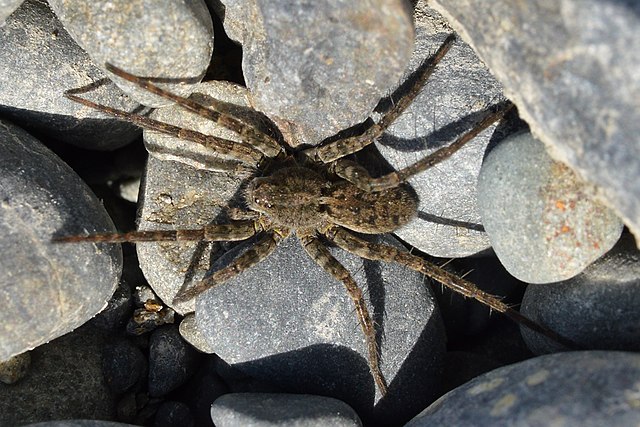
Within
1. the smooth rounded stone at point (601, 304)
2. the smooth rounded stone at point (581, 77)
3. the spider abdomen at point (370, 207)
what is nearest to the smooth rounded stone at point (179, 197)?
the spider abdomen at point (370, 207)

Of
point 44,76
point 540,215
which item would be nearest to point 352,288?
point 540,215

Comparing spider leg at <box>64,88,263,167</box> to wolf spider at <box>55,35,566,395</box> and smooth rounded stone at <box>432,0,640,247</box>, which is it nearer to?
wolf spider at <box>55,35,566,395</box>

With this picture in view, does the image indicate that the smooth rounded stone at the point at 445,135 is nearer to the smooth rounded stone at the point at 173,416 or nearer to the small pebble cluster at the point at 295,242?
the small pebble cluster at the point at 295,242

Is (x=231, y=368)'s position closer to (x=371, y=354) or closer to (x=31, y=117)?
(x=371, y=354)

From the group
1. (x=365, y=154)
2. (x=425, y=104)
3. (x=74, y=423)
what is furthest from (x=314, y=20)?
(x=74, y=423)

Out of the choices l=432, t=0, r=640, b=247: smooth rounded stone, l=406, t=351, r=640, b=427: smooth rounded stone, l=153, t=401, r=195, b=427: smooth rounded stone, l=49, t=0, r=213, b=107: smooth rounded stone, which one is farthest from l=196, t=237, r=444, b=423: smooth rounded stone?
l=432, t=0, r=640, b=247: smooth rounded stone

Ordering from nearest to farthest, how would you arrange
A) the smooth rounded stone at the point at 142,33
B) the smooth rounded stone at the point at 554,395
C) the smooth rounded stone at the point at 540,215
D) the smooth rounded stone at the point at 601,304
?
the smooth rounded stone at the point at 554,395 < the smooth rounded stone at the point at 540,215 < the smooth rounded stone at the point at 601,304 < the smooth rounded stone at the point at 142,33
